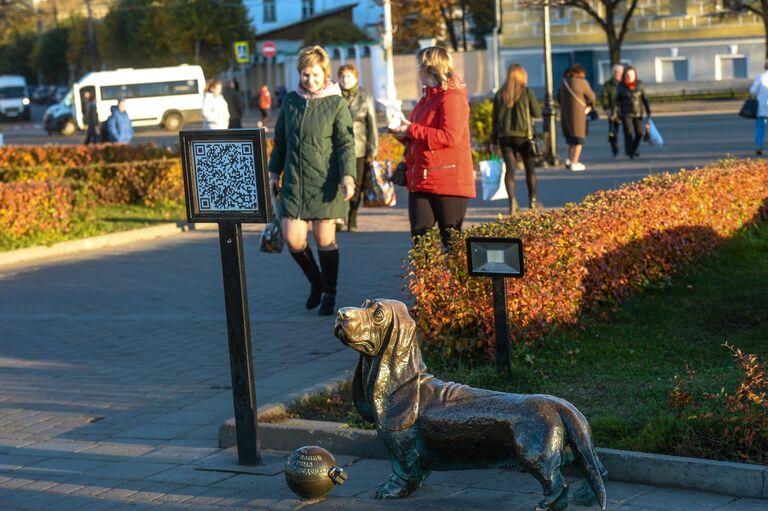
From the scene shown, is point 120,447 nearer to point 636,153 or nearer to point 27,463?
point 27,463

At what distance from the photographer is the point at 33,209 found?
14453 millimetres

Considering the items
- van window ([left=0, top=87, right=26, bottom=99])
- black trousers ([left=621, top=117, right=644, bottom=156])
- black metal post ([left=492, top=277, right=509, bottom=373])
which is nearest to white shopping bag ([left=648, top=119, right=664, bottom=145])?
black trousers ([left=621, top=117, right=644, bottom=156])

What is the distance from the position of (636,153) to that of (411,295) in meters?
15.2

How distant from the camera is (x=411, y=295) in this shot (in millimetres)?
7230

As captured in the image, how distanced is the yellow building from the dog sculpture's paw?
148 feet

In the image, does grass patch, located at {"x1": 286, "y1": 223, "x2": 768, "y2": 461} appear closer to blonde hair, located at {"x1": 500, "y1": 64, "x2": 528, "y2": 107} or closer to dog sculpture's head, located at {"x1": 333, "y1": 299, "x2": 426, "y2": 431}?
dog sculpture's head, located at {"x1": 333, "y1": 299, "x2": 426, "y2": 431}

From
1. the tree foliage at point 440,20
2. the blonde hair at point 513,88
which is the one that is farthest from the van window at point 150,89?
the blonde hair at point 513,88

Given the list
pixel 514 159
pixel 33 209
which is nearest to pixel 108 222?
pixel 33 209

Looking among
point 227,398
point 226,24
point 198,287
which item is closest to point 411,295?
point 227,398

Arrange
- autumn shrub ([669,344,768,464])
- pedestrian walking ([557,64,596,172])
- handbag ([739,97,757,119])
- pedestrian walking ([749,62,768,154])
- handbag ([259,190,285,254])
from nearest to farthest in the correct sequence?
autumn shrub ([669,344,768,464]) < handbag ([259,190,285,254]) < pedestrian walking ([557,64,596,172]) < pedestrian walking ([749,62,768,154]) < handbag ([739,97,757,119])

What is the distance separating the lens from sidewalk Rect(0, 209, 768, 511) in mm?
5223

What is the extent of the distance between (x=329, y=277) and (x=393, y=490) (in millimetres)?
4266

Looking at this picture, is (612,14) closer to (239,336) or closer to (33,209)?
(33,209)

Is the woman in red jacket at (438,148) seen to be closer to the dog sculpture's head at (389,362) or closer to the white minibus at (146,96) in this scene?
the dog sculpture's head at (389,362)
